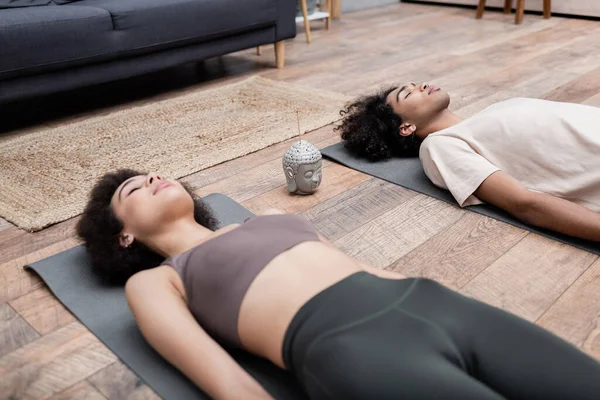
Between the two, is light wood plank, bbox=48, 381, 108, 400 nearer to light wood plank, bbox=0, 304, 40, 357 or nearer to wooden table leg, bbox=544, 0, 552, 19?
light wood plank, bbox=0, 304, 40, 357

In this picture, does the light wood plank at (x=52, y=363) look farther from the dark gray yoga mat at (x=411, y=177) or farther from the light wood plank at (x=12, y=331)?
the dark gray yoga mat at (x=411, y=177)

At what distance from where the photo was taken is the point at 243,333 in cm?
106

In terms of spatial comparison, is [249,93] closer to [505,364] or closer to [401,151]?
[401,151]

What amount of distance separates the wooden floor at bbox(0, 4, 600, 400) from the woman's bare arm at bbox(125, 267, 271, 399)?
0.15 m

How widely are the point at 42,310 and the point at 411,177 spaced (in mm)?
1241

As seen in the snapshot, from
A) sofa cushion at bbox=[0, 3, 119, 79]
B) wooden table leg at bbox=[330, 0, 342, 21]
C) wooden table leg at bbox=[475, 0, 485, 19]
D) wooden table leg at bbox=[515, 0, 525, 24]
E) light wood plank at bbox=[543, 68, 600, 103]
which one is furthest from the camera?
wooden table leg at bbox=[330, 0, 342, 21]

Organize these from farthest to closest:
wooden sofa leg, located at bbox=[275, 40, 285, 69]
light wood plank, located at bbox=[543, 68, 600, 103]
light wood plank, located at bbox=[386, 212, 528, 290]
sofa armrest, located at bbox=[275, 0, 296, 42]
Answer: wooden sofa leg, located at bbox=[275, 40, 285, 69] → sofa armrest, located at bbox=[275, 0, 296, 42] → light wood plank, located at bbox=[543, 68, 600, 103] → light wood plank, located at bbox=[386, 212, 528, 290]

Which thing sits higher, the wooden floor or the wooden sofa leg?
the wooden sofa leg

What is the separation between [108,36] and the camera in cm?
271

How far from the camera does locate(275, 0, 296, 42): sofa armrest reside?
3.43 metres

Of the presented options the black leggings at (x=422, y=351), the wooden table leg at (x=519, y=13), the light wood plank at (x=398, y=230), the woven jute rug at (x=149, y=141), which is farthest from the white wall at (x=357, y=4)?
the black leggings at (x=422, y=351)

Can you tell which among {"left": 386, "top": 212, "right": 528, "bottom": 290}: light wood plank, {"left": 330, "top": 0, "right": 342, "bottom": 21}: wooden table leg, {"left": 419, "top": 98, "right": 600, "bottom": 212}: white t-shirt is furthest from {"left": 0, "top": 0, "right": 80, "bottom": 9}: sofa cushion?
{"left": 330, "top": 0, "right": 342, "bottom": 21}: wooden table leg

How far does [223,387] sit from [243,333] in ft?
0.38

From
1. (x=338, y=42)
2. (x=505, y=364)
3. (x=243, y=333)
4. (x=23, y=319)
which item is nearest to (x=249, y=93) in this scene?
(x=338, y=42)
